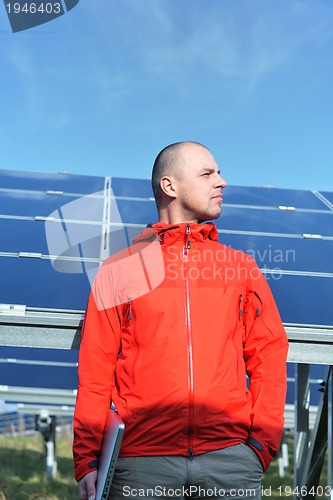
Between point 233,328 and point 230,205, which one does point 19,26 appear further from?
point 233,328

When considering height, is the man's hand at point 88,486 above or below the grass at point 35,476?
above

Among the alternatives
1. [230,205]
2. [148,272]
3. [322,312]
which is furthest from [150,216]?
[148,272]

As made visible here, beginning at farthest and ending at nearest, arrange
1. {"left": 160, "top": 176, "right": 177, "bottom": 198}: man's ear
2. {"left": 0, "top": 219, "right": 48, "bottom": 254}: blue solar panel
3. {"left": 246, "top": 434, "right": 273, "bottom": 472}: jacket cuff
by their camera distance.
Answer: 1. {"left": 0, "top": 219, "right": 48, "bottom": 254}: blue solar panel
2. {"left": 160, "top": 176, "right": 177, "bottom": 198}: man's ear
3. {"left": 246, "top": 434, "right": 273, "bottom": 472}: jacket cuff

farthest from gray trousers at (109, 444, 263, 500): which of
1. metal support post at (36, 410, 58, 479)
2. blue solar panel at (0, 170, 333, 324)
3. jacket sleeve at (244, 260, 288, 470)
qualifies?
metal support post at (36, 410, 58, 479)

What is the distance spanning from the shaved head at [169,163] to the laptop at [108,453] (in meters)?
1.09

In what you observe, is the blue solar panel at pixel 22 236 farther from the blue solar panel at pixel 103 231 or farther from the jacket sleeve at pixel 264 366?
the jacket sleeve at pixel 264 366

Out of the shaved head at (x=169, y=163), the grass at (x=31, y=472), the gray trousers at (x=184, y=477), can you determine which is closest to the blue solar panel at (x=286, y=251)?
the shaved head at (x=169, y=163)

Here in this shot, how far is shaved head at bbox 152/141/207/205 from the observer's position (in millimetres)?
3080

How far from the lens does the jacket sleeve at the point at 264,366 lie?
2678 mm

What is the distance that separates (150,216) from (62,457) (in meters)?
6.38

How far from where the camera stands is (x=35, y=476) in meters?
8.35

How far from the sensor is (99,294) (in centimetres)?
285

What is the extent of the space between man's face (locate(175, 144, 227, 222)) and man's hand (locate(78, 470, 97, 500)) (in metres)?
1.17

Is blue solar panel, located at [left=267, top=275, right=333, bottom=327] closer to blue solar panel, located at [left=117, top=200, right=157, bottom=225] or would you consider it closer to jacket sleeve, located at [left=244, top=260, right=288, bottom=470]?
jacket sleeve, located at [left=244, top=260, right=288, bottom=470]
